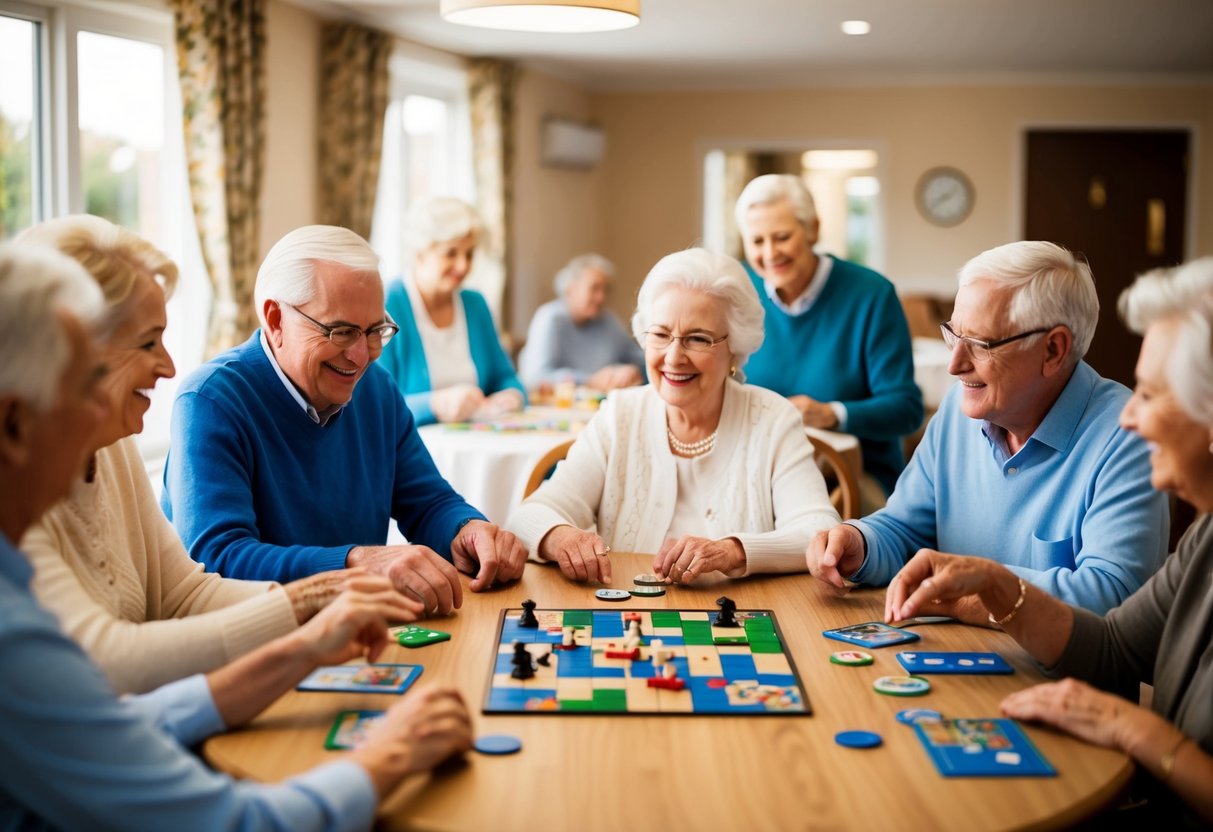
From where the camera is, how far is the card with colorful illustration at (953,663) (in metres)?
1.81

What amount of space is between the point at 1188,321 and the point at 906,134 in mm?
9308

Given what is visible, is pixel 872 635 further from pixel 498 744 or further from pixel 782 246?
pixel 782 246

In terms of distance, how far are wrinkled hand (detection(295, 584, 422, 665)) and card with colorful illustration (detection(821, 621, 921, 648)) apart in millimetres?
687

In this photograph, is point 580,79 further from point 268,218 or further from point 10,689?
point 10,689

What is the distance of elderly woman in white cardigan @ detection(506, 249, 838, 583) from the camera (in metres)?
2.66

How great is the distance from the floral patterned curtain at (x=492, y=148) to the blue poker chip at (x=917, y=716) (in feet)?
23.0

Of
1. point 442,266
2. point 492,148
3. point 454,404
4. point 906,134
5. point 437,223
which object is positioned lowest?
point 454,404

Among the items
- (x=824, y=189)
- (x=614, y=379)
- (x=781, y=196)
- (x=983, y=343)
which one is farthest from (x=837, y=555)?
(x=824, y=189)

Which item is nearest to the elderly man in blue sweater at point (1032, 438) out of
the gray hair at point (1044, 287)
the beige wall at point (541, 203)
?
the gray hair at point (1044, 287)

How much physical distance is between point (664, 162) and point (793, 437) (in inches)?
325

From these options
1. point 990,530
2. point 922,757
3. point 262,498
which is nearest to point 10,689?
point 922,757

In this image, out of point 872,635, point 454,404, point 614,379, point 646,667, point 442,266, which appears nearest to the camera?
point 646,667

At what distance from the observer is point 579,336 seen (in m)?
6.78

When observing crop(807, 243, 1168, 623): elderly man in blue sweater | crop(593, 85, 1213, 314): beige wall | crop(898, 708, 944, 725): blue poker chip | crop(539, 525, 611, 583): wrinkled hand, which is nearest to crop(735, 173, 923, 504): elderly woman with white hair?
crop(807, 243, 1168, 623): elderly man in blue sweater
